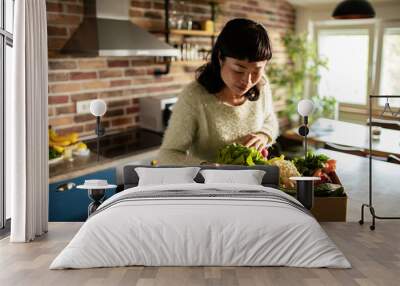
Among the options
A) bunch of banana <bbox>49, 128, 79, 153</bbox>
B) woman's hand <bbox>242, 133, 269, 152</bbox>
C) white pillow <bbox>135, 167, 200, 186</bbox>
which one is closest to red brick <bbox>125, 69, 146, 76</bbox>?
bunch of banana <bbox>49, 128, 79, 153</bbox>

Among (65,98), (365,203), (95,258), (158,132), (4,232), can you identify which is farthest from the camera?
(158,132)

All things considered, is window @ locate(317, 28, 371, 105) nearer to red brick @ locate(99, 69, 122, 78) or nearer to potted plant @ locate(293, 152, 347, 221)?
red brick @ locate(99, 69, 122, 78)

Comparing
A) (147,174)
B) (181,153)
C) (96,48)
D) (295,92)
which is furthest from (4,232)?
(295,92)

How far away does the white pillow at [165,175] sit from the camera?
7.26 feet

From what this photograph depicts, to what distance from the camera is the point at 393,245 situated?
213 centimetres

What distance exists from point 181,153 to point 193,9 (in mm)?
3305

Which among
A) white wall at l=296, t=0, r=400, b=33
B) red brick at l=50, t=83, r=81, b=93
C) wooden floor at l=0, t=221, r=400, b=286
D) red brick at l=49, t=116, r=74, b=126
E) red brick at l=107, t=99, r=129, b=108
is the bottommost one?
wooden floor at l=0, t=221, r=400, b=286

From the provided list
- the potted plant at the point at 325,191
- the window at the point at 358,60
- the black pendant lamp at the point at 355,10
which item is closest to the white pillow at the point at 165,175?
the potted plant at the point at 325,191

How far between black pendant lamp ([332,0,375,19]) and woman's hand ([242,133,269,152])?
2.35m

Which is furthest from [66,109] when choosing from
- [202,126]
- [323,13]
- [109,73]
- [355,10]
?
[323,13]

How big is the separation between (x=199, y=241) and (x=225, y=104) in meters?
1.05

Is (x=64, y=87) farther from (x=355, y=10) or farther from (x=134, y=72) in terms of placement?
(x=355, y=10)

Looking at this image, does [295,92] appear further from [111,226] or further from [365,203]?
[111,226]

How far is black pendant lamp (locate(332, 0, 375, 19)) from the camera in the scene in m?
4.57
